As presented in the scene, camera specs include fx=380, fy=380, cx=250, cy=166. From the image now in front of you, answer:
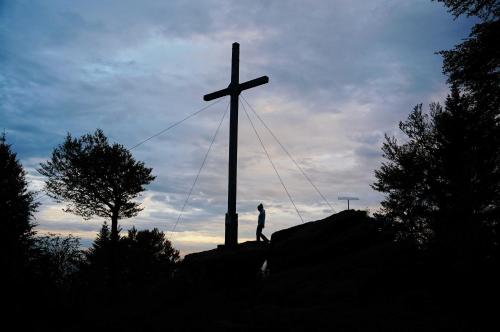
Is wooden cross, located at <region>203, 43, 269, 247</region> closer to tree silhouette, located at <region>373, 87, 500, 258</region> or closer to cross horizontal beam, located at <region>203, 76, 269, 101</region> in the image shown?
cross horizontal beam, located at <region>203, 76, 269, 101</region>

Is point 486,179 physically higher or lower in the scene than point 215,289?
higher

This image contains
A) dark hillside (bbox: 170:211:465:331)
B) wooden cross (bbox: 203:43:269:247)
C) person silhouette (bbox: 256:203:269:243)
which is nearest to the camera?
dark hillside (bbox: 170:211:465:331)

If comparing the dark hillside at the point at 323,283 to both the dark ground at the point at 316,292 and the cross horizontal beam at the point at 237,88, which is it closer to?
the dark ground at the point at 316,292

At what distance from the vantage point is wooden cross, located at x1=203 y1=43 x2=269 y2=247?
14.8 metres

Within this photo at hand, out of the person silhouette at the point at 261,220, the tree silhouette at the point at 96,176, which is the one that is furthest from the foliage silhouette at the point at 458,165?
the tree silhouette at the point at 96,176

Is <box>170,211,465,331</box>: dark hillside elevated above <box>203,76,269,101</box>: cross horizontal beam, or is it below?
below

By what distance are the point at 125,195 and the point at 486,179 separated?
80.0 ft

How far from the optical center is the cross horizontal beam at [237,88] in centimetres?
1507

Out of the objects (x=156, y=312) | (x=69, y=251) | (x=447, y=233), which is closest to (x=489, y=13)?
(x=447, y=233)

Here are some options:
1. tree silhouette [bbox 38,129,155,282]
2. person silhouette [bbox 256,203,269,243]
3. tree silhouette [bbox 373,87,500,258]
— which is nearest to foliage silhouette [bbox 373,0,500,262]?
tree silhouette [bbox 373,87,500,258]

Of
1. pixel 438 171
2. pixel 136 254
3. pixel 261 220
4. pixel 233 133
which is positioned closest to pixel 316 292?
pixel 261 220

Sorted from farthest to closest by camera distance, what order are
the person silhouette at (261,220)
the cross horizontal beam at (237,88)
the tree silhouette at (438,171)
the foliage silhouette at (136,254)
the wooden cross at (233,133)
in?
the foliage silhouette at (136,254)
the tree silhouette at (438,171)
the person silhouette at (261,220)
the cross horizontal beam at (237,88)
the wooden cross at (233,133)

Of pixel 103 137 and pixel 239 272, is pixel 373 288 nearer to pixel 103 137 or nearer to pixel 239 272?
pixel 239 272

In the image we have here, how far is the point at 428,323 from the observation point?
667 cm
